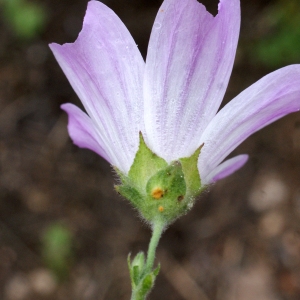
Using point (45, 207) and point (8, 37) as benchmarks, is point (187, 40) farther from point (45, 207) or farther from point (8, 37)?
point (8, 37)

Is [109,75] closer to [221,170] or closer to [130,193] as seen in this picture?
[130,193]

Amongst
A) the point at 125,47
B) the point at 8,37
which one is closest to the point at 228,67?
the point at 125,47

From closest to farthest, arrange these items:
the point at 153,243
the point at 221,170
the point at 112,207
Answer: the point at 153,243, the point at 221,170, the point at 112,207

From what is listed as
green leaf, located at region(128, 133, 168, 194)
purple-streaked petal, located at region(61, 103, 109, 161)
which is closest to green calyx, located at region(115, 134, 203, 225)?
green leaf, located at region(128, 133, 168, 194)

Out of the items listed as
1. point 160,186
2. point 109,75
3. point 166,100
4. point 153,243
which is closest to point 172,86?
point 166,100

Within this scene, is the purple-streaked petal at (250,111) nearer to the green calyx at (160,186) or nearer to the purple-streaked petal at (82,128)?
the green calyx at (160,186)

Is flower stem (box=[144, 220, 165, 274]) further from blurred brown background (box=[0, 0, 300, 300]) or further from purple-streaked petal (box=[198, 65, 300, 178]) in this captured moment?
blurred brown background (box=[0, 0, 300, 300])
